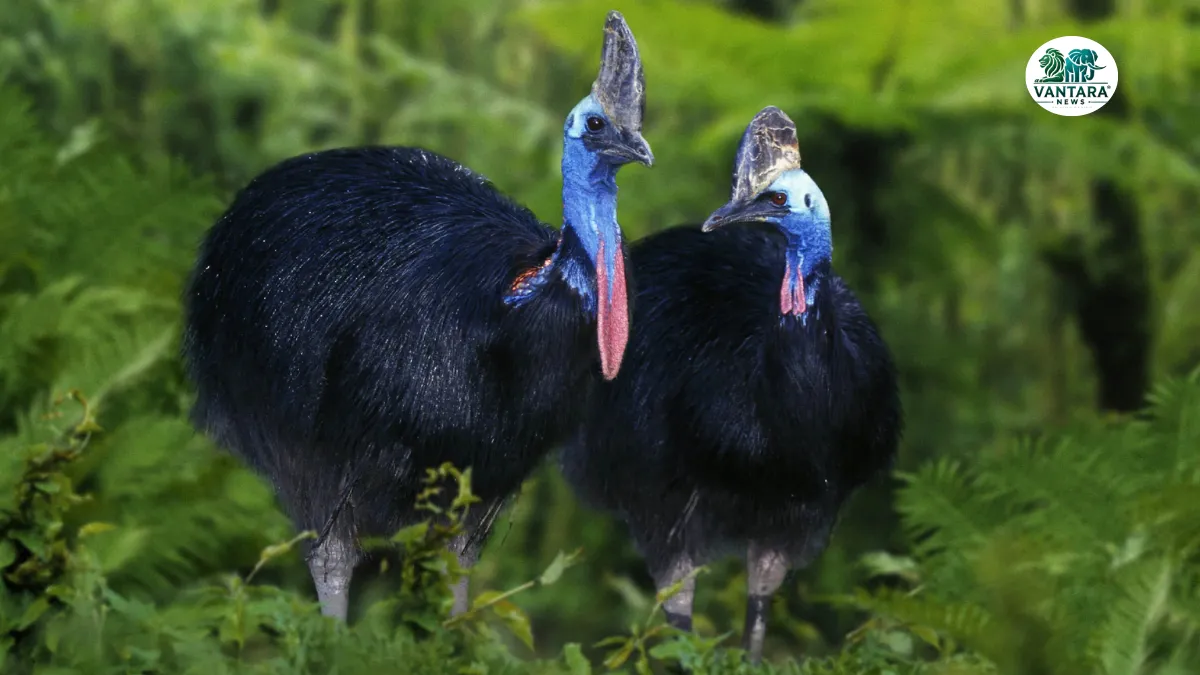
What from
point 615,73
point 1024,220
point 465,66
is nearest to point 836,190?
point 1024,220

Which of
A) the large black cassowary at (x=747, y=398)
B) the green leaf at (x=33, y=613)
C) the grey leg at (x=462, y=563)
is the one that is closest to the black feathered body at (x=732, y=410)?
the large black cassowary at (x=747, y=398)

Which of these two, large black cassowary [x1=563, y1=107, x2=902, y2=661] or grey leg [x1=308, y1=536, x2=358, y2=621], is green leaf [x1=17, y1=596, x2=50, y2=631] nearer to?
grey leg [x1=308, y1=536, x2=358, y2=621]

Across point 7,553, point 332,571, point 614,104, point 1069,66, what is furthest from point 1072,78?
point 7,553

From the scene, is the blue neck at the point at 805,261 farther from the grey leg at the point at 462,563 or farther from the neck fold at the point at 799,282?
the grey leg at the point at 462,563

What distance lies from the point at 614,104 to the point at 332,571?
30.0 inches

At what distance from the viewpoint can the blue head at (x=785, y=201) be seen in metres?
2.36

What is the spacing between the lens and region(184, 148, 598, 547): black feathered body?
2.25 m

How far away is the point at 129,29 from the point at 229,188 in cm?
52

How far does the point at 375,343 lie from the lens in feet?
7.43

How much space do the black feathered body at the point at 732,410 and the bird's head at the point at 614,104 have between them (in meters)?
0.24

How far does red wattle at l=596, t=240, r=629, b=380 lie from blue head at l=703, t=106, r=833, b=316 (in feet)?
0.66

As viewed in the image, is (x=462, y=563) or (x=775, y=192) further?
(x=462, y=563)

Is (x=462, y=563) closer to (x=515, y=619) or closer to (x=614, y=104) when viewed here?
(x=515, y=619)

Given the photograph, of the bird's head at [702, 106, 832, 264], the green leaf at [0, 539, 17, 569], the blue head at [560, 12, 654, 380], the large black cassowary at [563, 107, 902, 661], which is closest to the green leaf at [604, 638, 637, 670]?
the large black cassowary at [563, 107, 902, 661]
